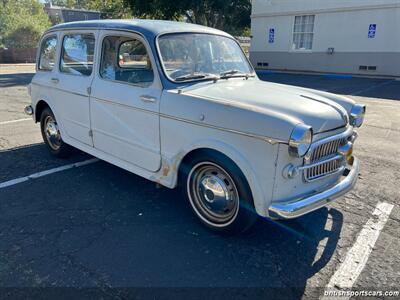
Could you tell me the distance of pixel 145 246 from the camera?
321 cm

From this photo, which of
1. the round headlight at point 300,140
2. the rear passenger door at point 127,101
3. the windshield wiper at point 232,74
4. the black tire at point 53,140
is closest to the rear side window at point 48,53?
the black tire at point 53,140

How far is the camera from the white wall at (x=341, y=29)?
1697cm

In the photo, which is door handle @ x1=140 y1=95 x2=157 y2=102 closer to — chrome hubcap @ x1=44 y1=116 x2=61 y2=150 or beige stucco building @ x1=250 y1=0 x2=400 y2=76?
chrome hubcap @ x1=44 y1=116 x2=61 y2=150

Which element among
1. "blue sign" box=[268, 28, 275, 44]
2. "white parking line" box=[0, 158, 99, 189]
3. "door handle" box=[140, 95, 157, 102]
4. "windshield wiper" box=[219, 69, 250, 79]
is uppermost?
"blue sign" box=[268, 28, 275, 44]

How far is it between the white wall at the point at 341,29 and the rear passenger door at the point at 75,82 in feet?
55.5

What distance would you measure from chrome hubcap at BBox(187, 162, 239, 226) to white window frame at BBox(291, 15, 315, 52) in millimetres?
18514

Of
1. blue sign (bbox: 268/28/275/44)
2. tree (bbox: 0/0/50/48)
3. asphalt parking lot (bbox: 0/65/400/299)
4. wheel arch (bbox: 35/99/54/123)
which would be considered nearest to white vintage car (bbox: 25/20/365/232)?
asphalt parking lot (bbox: 0/65/400/299)

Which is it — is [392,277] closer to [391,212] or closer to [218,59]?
[391,212]

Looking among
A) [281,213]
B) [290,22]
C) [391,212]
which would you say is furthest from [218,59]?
[290,22]

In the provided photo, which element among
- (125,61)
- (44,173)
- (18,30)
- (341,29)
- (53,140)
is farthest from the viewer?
(18,30)

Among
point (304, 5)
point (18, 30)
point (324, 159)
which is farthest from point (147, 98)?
point (18, 30)

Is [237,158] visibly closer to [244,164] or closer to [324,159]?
[244,164]

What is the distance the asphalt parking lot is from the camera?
2762mm

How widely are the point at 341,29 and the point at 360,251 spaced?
17947 mm
